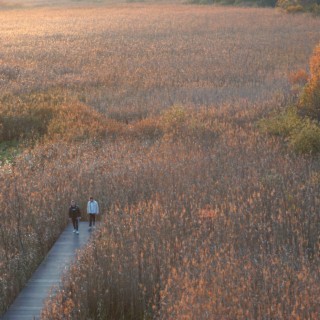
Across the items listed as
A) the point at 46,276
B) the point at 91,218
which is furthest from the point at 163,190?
the point at 46,276

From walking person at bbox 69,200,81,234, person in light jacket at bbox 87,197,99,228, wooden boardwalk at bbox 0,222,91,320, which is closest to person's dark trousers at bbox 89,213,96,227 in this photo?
person in light jacket at bbox 87,197,99,228

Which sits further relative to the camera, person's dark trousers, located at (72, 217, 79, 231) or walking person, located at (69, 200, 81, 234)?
person's dark trousers, located at (72, 217, 79, 231)

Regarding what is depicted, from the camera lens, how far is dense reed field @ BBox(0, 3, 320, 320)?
963 centimetres

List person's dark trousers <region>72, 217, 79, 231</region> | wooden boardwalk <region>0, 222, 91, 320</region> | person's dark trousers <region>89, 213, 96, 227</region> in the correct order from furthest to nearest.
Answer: person's dark trousers <region>89, 213, 96, 227</region> → person's dark trousers <region>72, 217, 79, 231</region> → wooden boardwalk <region>0, 222, 91, 320</region>

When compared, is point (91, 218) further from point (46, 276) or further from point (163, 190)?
point (163, 190)

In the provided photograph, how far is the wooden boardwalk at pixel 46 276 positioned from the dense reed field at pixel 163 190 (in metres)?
0.21

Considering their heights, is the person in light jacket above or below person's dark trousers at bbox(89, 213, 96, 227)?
above

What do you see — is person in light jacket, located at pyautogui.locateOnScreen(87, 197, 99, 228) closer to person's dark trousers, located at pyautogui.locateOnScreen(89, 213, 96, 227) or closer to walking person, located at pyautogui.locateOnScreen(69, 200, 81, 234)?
person's dark trousers, located at pyautogui.locateOnScreen(89, 213, 96, 227)

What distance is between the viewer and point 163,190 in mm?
14477

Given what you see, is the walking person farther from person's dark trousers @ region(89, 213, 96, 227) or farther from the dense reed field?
the dense reed field

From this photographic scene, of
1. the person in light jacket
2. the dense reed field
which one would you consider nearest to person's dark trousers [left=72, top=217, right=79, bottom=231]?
the person in light jacket

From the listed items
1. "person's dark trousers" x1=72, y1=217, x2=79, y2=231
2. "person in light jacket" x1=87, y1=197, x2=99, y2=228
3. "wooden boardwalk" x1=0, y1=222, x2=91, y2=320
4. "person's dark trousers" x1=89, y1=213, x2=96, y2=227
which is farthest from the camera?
"person's dark trousers" x1=89, y1=213, x2=96, y2=227

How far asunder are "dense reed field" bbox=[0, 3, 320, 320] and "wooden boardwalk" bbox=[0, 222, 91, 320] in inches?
8.4

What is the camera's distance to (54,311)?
28.9 ft
